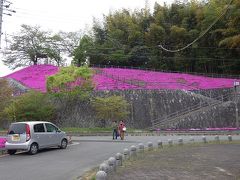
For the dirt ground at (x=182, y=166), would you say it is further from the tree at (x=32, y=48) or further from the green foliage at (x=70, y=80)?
the tree at (x=32, y=48)

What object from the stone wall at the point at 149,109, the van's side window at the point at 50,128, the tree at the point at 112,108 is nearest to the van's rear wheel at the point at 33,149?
the van's side window at the point at 50,128

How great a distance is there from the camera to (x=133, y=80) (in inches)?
2039

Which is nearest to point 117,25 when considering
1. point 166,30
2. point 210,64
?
point 166,30

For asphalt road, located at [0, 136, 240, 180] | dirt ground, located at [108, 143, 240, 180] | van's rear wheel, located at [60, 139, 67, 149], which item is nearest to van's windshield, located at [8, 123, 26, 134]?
asphalt road, located at [0, 136, 240, 180]

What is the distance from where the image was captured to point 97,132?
120ft

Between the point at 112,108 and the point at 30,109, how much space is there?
26.6ft

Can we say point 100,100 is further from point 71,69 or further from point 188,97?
point 188,97

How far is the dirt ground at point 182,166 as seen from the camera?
11.7 meters

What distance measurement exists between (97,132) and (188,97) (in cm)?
1328

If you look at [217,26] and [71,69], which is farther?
[217,26]

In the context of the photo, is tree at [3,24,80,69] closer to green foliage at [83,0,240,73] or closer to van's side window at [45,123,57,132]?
green foliage at [83,0,240,73]

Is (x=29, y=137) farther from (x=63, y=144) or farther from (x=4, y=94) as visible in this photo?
(x=4, y=94)

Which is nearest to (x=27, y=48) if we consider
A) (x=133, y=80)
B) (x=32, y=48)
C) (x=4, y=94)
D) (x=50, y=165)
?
(x=32, y=48)

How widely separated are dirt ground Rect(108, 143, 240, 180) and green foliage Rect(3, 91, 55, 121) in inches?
888
